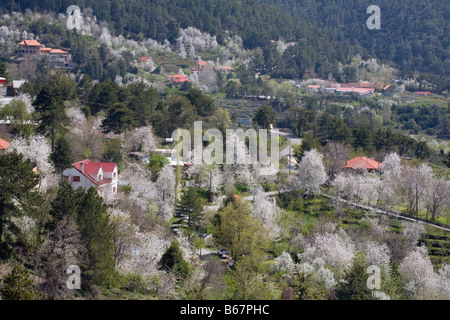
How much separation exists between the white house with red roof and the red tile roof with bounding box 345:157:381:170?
560 inches

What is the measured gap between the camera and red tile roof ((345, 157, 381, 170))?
115 feet

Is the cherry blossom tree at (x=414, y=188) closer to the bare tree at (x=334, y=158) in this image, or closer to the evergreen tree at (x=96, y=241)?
the bare tree at (x=334, y=158)

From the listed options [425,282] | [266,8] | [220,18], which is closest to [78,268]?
[425,282]

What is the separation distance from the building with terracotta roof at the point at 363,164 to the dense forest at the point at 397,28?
66311 millimetres

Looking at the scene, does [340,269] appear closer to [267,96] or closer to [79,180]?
[79,180]

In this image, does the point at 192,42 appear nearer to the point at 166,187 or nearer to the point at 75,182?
the point at 166,187

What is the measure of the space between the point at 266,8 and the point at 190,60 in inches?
788

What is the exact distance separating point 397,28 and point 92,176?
305 feet

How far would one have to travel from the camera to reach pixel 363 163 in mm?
35344

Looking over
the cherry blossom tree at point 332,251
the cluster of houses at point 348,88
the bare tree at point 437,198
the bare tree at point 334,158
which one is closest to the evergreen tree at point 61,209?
the cherry blossom tree at point 332,251

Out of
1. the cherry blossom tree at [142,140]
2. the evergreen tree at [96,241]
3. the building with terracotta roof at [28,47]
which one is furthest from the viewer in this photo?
the building with terracotta roof at [28,47]

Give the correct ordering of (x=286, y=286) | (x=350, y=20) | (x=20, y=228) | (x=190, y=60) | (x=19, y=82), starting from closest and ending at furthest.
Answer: (x=20, y=228) < (x=286, y=286) < (x=19, y=82) < (x=190, y=60) < (x=350, y=20)

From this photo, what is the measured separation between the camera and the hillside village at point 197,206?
19.6m

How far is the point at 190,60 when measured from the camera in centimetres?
7169
